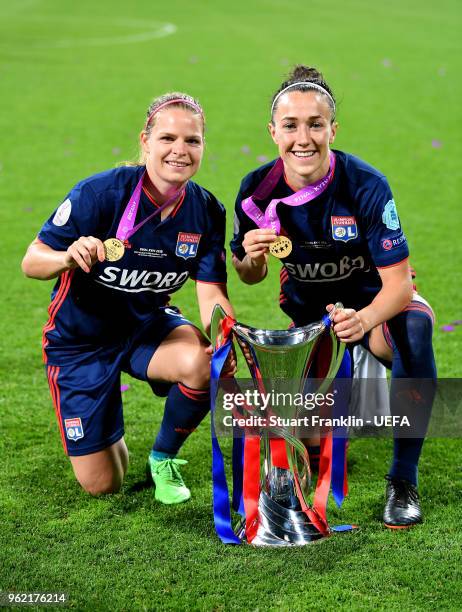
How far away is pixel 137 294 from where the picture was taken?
12.5ft

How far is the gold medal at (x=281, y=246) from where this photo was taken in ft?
11.1

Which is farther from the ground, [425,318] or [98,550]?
[425,318]

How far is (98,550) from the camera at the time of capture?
327 cm

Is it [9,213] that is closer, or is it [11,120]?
[9,213]

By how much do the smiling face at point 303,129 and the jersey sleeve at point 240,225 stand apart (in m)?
0.26

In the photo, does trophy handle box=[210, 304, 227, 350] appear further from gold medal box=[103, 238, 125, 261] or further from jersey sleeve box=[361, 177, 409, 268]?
jersey sleeve box=[361, 177, 409, 268]

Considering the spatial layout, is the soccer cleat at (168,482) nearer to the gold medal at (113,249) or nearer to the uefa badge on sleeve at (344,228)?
the gold medal at (113,249)

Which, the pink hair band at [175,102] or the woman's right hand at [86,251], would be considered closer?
the woman's right hand at [86,251]

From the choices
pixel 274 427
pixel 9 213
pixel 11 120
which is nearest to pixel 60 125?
pixel 11 120

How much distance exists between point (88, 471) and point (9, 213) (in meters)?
5.06

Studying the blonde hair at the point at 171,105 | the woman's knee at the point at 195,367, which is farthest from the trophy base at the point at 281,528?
the blonde hair at the point at 171,105

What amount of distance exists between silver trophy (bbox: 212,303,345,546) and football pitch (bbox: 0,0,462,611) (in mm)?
106

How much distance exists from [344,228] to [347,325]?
0.55 meters

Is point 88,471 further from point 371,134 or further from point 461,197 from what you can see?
point 371,134
